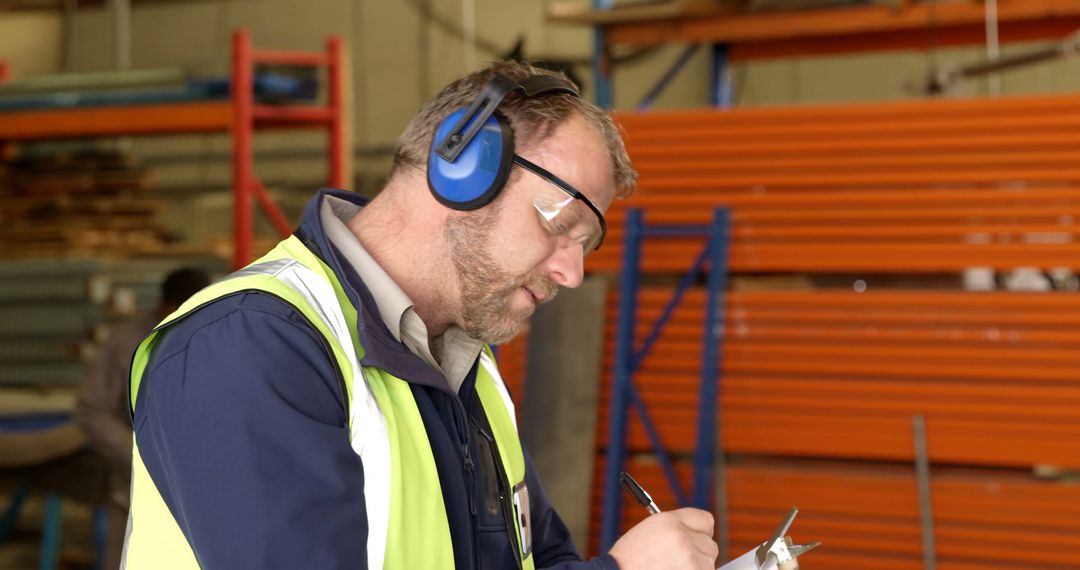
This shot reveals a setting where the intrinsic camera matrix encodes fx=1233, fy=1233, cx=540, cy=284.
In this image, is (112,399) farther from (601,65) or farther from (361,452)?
(361,452)

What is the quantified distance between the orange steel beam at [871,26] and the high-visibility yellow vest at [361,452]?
5.26 m

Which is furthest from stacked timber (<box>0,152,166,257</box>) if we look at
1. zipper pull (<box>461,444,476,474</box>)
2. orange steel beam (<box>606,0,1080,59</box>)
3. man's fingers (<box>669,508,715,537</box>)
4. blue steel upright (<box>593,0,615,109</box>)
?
man's fingers (<box>669,508,715,537</box>)

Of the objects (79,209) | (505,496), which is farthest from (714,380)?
Answer: (79,209)

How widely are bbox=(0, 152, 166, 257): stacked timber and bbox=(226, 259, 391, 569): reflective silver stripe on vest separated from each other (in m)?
7.19

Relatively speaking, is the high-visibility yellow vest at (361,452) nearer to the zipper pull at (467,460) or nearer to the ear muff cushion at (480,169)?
the zipper pull at (467,460)

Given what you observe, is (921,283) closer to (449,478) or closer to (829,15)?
(829,15)

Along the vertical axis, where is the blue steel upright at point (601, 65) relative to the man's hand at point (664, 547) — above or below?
above

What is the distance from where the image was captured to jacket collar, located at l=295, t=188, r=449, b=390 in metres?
1.75

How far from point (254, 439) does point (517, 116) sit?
65 centimetres

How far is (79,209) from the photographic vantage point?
8.62 m

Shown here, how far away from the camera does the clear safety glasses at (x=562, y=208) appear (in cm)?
188

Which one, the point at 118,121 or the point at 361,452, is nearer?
the point at 361,452

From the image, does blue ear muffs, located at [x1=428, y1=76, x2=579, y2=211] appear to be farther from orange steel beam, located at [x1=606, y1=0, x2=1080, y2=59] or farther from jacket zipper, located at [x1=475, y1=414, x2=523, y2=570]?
orange steel beam, located at [x1=606, y1=0, x2=1080, y2=59]

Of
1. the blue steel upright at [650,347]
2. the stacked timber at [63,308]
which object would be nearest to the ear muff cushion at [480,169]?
the blue steel upright at [650,347]
